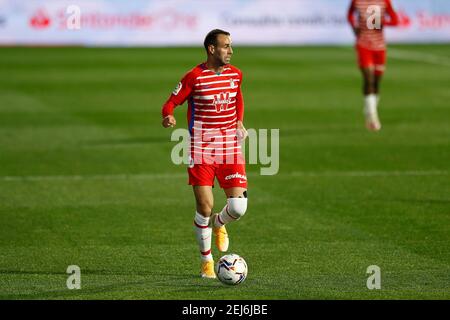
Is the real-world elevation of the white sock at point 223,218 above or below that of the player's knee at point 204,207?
below

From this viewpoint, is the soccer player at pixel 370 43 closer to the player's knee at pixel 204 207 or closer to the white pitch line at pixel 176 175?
the white pitch line at pixel 176 175

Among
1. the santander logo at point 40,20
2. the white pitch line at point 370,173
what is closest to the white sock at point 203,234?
the white pitch line at point 370,173

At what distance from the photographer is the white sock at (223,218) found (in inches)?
412

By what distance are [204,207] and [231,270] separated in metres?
0.83

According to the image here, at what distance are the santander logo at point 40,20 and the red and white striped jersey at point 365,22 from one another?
16.3 metres

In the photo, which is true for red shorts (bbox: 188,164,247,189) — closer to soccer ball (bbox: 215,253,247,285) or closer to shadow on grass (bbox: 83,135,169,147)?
soccer ball (bbox: 215,253,247,285)

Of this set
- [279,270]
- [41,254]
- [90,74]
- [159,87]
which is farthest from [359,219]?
[90,74]

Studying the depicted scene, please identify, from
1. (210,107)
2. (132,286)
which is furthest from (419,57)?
(132,286)

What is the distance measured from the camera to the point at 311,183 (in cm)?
1522

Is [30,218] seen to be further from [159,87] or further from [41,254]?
[159,87]

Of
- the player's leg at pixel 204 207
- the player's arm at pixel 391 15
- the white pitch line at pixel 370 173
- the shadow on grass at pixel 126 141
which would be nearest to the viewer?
the player's leg at pixel 204 207

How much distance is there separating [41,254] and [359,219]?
12.5 ft

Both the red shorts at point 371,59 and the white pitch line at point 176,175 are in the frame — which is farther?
the red shorts at point 371,59

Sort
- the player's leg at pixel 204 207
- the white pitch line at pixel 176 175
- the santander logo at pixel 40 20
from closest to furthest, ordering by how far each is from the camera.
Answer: the player's leg at pixel 204 207 → the white pitch line at pixel 176 175 → the santander logo at pixel 40 20
